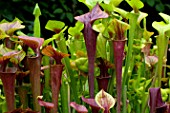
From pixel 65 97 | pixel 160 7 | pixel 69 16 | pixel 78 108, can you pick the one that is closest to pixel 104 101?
pixel 78 108

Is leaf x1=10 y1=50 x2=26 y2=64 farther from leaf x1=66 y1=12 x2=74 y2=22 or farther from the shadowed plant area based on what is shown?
leaf x1=66 y1=12 x2=74 y2=22

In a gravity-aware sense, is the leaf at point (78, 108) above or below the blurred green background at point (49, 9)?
below

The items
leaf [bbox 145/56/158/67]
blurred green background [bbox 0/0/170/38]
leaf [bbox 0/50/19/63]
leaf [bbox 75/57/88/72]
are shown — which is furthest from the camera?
blurred green background [bbox 0/0/170/38]

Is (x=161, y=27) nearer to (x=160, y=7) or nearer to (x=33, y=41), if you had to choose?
(x=33, y=41)

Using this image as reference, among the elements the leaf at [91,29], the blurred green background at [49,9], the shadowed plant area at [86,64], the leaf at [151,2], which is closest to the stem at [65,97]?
the shadowed plant area at [86,64]

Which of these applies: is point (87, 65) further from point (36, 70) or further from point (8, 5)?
point (8, 5)

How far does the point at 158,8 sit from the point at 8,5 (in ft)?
3.81

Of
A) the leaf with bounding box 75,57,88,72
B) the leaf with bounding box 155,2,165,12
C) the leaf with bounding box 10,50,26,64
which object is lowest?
the leaf with bounding box 75,57,88,72

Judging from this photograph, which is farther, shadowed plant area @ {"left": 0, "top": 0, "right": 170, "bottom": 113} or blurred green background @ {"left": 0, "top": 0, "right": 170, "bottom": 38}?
blurred green background @ {"left": 0, "top": 0, "right": 170, "bottom": 38}

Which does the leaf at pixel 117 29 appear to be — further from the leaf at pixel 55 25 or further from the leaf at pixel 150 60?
the leaf at pixel 150 60

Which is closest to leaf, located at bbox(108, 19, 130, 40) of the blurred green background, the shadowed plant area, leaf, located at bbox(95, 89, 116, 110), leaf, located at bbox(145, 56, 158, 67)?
the shadowed plant area

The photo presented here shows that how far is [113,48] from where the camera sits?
0.76 metres

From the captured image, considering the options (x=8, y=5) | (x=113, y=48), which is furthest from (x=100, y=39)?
(x=8, y=5)

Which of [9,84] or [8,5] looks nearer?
[9,84]
